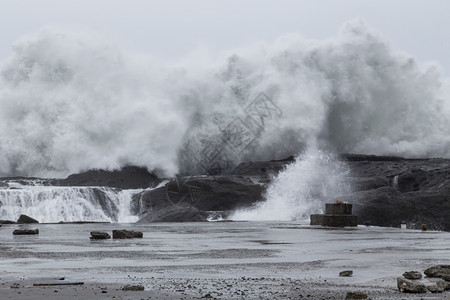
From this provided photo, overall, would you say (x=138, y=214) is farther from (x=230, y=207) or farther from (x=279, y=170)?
(x=279, y=170)

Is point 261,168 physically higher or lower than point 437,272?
higher

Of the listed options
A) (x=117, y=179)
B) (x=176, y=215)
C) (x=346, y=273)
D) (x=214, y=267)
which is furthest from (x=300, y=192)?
(x=346, y=273)

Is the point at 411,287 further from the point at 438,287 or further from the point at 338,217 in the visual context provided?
the point at 338,217

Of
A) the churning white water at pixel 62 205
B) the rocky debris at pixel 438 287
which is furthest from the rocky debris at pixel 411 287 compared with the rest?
the churning white water at pixel 62 205

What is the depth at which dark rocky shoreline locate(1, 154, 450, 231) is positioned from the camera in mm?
40656

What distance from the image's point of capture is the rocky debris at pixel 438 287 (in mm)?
10488

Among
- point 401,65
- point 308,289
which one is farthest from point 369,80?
point 308,289

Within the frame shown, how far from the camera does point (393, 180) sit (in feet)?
165

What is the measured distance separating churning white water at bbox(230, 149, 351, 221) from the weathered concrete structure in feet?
24.3

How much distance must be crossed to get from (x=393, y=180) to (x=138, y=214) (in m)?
15.5

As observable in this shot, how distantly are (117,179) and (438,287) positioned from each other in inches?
1906

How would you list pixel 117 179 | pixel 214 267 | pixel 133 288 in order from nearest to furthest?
pixel 133 288
pixel 214 267
pixel 117 179

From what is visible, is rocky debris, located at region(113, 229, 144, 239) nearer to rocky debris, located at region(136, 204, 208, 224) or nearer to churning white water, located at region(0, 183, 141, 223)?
rocky debris, located at region(136, 204, 208, 224)

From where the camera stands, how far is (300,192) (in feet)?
163
